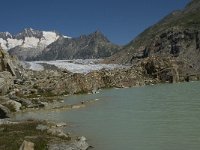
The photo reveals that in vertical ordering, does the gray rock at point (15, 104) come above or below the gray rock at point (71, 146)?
above

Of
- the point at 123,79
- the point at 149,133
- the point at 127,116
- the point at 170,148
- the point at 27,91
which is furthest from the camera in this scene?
the point at 123,79

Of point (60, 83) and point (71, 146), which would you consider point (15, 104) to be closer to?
point (71, 146)

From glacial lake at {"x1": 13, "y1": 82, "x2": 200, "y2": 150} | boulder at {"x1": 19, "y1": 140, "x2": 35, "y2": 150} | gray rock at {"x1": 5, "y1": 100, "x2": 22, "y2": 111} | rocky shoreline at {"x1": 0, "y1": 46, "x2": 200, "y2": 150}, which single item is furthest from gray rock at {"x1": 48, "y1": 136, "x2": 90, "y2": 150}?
gray rock at {"x1": 5, "y1": 100, "x2": 22, "y2": 111}

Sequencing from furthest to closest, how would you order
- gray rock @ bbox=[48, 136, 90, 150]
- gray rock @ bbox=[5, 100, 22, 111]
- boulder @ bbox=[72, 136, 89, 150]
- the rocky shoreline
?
the rocky shoreline → gray rock @ bbox=[5, 100, 22, 111] → boulder @ bbox=[72, 136, 89, 150] → gray rock @ bbox=[48, 136, 90, 150]

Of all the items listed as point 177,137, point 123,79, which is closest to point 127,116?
point 177,137

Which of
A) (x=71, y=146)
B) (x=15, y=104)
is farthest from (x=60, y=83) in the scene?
(x=71, y=146)

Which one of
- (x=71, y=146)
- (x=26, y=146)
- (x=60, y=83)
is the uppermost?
(x=60, y=83)

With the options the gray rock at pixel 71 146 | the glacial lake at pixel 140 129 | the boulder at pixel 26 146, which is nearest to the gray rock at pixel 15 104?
the glacial lake at pixel 140 129

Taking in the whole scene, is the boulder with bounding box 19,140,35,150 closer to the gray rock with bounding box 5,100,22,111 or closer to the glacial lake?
the glacial lake

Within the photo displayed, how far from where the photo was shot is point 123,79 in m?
177

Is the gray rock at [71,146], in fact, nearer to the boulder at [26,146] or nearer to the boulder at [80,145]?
the boulder at [80,145]

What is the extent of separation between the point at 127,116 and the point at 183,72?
142m

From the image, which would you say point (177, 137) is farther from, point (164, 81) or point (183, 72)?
point (183, 72)

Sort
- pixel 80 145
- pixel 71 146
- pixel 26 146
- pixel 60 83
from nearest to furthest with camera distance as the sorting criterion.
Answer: pixel 26 146
pixel 71 146
pixel 80 145
pixel 60 83
